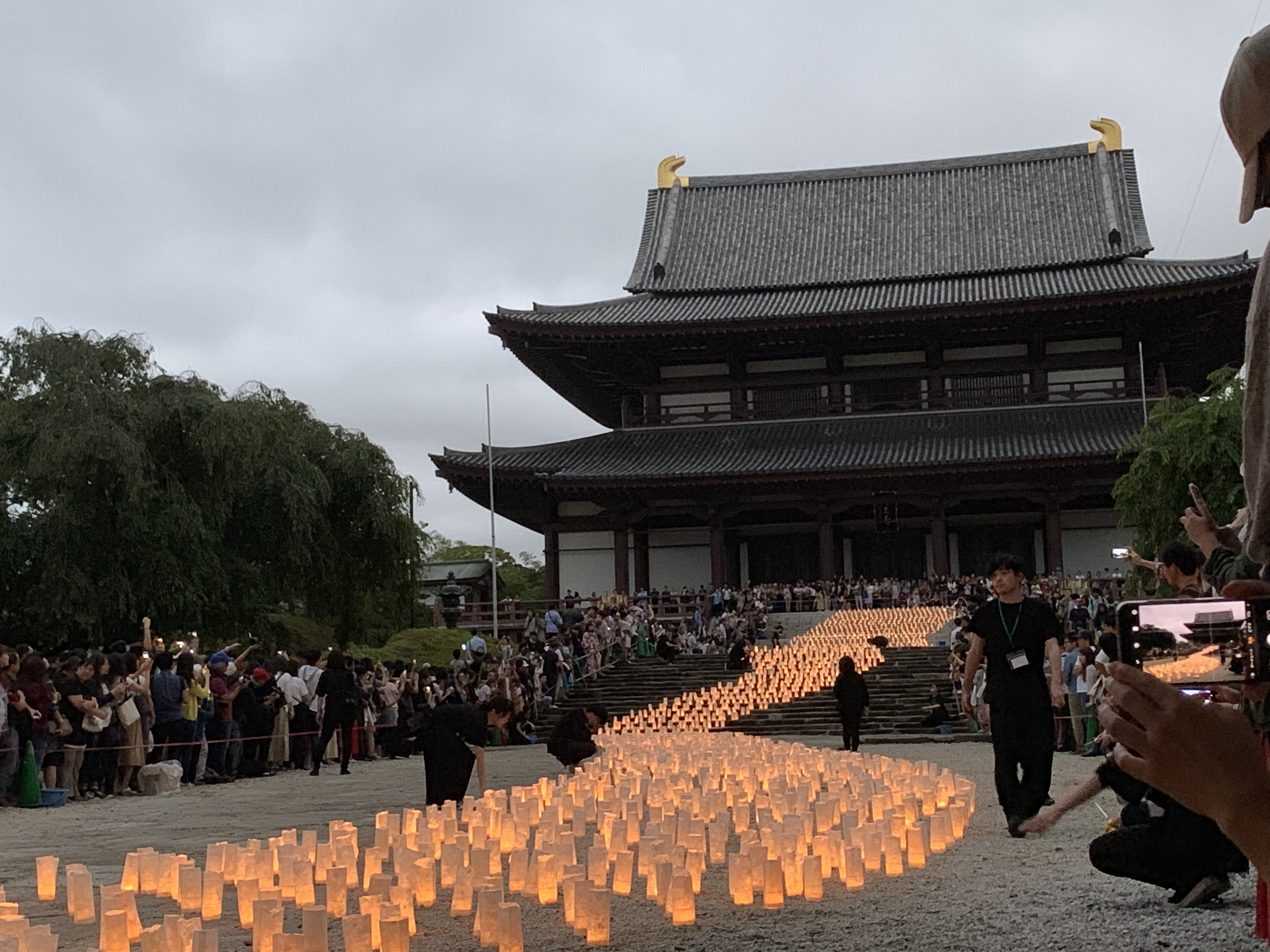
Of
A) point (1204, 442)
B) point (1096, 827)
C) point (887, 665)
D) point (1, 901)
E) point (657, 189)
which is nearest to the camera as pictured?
point (1, 901)

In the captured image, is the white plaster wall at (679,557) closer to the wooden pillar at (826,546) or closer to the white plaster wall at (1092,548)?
the wooden pillar at (826,546)

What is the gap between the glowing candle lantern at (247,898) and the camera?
19.5 ft

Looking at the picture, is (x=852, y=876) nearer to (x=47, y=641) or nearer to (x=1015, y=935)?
(x=1015, y=935)

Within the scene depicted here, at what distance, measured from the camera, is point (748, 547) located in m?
33.7

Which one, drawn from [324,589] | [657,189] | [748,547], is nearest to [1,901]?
[324,589]

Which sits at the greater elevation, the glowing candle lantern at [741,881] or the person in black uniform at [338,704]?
the person in black uniform at [338,704]

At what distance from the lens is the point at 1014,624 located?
307 inches

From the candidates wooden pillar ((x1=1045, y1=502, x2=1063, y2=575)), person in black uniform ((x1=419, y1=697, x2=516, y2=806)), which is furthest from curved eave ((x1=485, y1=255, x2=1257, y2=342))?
person in black uniform ((x1=419, y1=697, x2=516, y2=806))

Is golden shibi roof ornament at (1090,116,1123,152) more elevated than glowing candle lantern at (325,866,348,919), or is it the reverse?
golden shibi roof ornament at (1090,116,1123,152)

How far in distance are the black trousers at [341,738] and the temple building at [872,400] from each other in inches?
618

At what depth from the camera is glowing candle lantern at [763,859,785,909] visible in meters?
6.00

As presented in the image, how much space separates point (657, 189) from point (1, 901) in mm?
38164

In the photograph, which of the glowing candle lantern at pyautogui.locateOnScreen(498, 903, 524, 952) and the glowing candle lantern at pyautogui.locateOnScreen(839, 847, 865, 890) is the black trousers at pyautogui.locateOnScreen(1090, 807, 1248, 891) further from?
the glowing candle lantern at pyautogui.locateOnScreen(498, 903, 524, 952)

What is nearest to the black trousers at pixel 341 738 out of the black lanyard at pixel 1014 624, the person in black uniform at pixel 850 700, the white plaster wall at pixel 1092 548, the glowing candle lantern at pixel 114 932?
the person in black uniform at pixel 850 700
